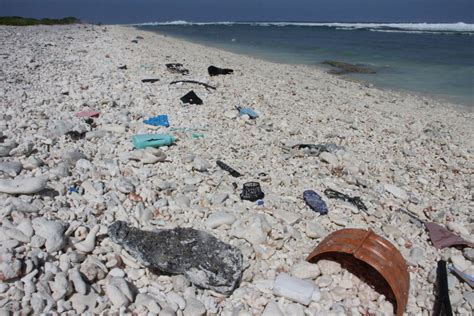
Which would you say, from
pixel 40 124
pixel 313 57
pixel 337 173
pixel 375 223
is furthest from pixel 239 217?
pixel 313 57

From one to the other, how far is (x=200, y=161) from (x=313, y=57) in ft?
54.8

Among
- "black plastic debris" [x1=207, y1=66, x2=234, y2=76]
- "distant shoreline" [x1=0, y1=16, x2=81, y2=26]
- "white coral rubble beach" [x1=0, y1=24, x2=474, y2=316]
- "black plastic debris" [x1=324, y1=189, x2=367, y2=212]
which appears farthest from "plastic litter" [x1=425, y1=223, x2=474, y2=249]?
"distant shoreline" [x1=0, y1=16, x2=81, y2=26]

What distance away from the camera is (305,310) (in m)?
2.47

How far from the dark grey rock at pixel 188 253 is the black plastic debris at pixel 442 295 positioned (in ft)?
5.12

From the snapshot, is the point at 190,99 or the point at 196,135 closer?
the point at 196,135

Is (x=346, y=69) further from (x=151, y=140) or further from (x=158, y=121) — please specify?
(x=151, y=140)

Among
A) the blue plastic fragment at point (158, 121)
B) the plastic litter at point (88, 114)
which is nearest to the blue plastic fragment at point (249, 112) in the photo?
the blue plastic fragment at point (158, 121)

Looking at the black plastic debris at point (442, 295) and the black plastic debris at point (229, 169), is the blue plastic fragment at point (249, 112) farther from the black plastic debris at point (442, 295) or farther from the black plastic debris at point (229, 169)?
the black plastic debris at point (442, 295)

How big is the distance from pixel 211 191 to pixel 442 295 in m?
2.35

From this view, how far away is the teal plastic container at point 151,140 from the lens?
451 cm

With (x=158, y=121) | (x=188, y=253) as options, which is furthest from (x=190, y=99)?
(x=188, y=253)

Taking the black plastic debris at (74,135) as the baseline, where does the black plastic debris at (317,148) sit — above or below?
below

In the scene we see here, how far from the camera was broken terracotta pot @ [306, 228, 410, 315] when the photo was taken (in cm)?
249

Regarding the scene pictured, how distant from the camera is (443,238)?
3420mm
